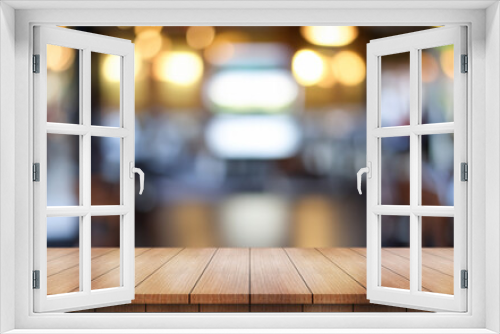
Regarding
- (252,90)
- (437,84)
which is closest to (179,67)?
(252,90)

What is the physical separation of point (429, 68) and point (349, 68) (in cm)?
209

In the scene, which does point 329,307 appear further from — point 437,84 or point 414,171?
point 437,84

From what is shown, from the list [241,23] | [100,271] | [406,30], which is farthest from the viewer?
[406,30]

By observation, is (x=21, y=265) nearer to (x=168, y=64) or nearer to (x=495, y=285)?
(x=495, y=285)

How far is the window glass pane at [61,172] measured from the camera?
2.29 m

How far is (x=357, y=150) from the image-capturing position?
441 centimetres

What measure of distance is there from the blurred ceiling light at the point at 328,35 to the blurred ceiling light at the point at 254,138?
790 mm

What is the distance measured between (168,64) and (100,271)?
2250 millimetres

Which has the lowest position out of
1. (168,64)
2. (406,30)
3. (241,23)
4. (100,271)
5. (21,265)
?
(100,271)

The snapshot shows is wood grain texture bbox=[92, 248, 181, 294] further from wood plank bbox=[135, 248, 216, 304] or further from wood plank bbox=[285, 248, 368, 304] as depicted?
wood plank bbox=[285, 248, 368, 304]

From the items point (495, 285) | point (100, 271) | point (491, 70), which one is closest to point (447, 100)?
point (491, 70)

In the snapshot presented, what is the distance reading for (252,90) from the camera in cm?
453

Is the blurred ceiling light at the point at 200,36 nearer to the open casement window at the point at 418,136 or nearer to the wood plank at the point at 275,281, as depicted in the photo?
the wood plank at the point at 275,281

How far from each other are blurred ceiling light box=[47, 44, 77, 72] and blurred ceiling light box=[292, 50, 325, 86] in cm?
253
